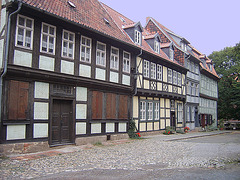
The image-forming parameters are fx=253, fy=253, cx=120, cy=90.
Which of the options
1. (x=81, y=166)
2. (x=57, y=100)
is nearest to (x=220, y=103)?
(x=57, y=100)

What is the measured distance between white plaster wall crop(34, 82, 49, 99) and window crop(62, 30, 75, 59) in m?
1.95

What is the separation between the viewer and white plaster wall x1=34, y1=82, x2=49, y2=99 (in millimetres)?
11117

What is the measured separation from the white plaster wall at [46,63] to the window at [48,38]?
0.34 metres

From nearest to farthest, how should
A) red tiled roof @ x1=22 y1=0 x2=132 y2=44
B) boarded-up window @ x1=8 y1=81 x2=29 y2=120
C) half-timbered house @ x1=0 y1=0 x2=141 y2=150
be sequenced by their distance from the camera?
boarded-up window @ x1=8 y1=81 x2=29 y2=120, half-timbered house @ x1=0 y1=0 x2=141 y2=150, red tiled roof @ x1=22 y1=0 x2=132 y2=44

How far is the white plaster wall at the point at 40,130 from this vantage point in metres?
10.9

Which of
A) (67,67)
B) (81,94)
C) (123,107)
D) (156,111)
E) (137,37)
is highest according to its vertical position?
(137,37)

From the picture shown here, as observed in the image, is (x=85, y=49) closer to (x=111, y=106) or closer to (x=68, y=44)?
(x=68, y=44)

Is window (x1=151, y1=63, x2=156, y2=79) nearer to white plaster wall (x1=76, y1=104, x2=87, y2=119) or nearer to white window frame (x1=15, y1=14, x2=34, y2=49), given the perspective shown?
white plaster wall (x1=76, y1=104, x2=87, y2=119)

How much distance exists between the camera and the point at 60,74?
12102 millimetres

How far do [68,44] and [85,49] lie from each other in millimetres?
1213

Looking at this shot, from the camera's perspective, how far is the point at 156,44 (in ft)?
72.0

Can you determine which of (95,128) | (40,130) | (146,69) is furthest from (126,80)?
(40,130)

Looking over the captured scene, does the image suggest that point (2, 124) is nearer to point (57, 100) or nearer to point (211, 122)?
point (57, 100)

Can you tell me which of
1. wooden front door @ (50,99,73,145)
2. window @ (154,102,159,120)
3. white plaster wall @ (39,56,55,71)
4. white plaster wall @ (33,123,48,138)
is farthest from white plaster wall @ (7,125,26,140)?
window @ (154,102,159,120)
